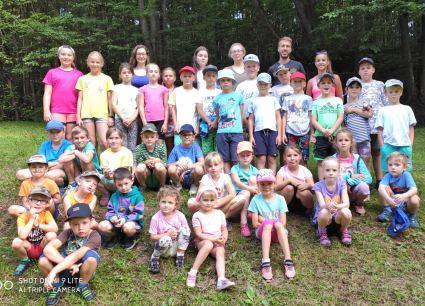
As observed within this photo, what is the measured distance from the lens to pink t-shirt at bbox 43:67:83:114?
630 cm

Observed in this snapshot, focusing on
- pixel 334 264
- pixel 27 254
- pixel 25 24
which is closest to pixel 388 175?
pixel 334 264

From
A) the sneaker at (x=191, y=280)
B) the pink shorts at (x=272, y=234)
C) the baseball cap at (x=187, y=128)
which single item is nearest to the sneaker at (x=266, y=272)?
the pink shorts at (x=272, y=234)

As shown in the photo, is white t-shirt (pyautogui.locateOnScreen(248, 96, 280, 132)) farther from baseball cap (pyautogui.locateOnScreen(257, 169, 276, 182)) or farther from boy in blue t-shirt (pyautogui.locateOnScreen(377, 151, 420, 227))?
boy in blue t-shirt (pyautogui.locateOnScreen(377, 151, 420, 227))

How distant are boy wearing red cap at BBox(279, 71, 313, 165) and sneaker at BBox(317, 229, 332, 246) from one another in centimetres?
161

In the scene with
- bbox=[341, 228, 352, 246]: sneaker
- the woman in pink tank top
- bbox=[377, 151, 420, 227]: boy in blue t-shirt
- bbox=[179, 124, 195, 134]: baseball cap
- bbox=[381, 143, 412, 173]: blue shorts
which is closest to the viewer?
bbox=[341, 228, 352, 246]: sneaker

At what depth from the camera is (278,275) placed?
443cm

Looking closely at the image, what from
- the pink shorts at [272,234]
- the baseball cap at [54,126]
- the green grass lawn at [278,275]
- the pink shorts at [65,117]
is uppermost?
the pink shorts at [65,117]

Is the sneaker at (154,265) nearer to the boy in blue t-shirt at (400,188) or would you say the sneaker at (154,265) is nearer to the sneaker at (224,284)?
the sneaker at (224,284)

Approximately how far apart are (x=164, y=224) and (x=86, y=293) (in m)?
1.13

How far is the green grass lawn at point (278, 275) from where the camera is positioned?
4062 mm

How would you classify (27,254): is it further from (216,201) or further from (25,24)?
(25,24)

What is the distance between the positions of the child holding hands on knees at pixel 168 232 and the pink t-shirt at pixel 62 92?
2897 millimetres

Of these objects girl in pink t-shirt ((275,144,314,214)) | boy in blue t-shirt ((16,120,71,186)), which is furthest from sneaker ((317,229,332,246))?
boy in blue t-shirt ((16,120,71,186))

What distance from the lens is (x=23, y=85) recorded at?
17391mm
